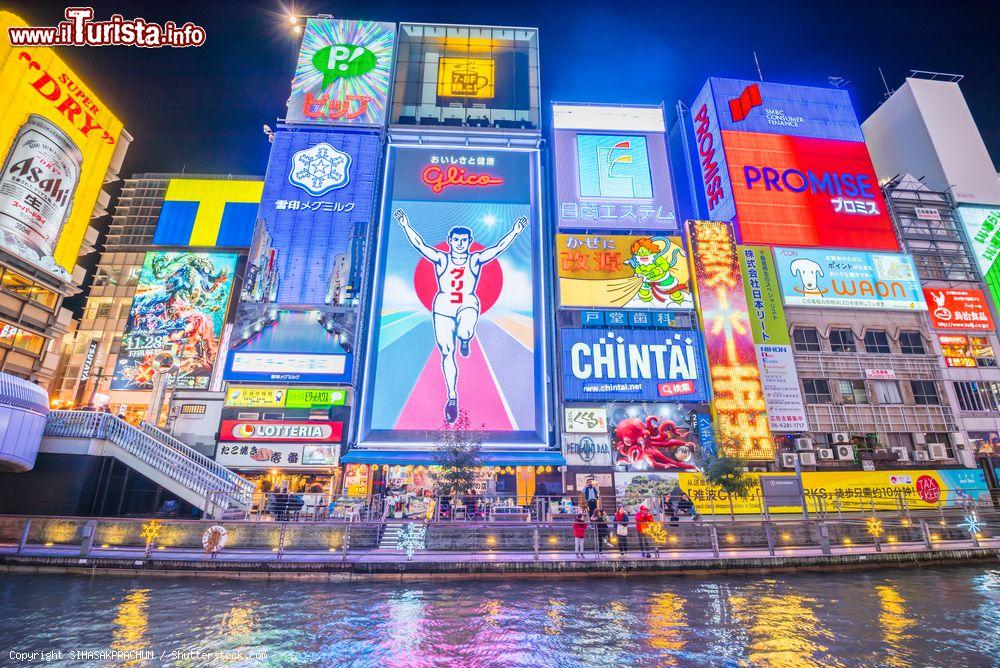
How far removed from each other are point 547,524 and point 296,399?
24.4 metres

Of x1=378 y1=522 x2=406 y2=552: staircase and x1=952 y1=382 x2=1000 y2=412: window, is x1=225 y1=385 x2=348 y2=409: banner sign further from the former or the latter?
x1=952 y1=382 x2=1000 y2=412: window

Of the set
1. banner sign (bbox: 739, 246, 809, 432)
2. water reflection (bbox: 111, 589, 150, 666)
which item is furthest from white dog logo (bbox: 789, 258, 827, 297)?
water reflection (bbox: 111, 589, 150, 666)

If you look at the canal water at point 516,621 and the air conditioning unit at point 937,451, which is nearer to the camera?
the canal water at point 516,621

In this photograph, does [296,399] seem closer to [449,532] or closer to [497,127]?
[449,532]

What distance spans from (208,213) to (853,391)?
63890 mm

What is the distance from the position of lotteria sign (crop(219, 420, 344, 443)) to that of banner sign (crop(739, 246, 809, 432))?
32100mm

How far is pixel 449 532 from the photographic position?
1590 cm

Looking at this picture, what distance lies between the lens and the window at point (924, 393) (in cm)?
3828

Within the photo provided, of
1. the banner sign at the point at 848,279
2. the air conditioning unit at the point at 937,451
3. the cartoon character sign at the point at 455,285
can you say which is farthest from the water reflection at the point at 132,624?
the air conditioning unit at the point at 937,451

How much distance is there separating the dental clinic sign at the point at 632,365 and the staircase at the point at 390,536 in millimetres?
20843

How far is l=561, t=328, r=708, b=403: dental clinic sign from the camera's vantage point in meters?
35.0

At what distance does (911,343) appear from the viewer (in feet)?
131

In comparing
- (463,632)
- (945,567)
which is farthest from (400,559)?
(945,567)

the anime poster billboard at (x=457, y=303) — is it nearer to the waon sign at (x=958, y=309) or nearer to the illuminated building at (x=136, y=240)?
the illuminated building at (x=136, y=240)
